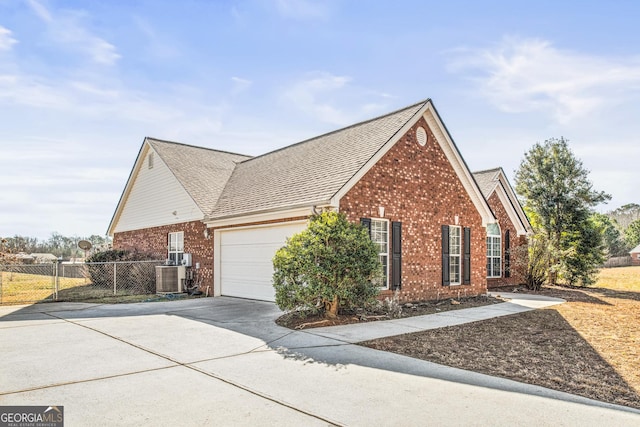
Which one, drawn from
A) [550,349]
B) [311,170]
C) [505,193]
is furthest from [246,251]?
[505,193]

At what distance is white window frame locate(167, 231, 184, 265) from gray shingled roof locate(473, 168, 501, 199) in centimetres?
1277

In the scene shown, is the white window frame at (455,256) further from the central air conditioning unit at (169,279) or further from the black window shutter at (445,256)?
the central air conditioning unit at (169,279)

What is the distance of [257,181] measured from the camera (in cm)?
1680

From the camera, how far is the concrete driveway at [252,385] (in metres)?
4.55

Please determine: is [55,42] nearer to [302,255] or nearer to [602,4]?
[302,255]

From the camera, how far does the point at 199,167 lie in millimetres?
19797

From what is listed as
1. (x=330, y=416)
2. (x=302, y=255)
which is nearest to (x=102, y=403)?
(x=330, y=416)

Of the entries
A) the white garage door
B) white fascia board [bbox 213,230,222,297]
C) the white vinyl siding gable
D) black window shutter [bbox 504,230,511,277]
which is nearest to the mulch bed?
the white garage door

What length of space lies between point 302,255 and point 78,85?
26.2ft

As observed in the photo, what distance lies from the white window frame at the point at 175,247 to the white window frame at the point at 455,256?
33.3ft

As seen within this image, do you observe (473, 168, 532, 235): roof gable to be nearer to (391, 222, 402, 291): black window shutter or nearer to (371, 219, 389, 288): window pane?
(391, 222, 402, 291): black window shutter

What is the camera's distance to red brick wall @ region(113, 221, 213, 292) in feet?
53.3

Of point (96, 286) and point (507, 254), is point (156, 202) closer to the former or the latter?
point (96, 286)

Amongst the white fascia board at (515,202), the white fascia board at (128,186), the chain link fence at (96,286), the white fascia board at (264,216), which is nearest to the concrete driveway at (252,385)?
the white fascia board at (264,216)
